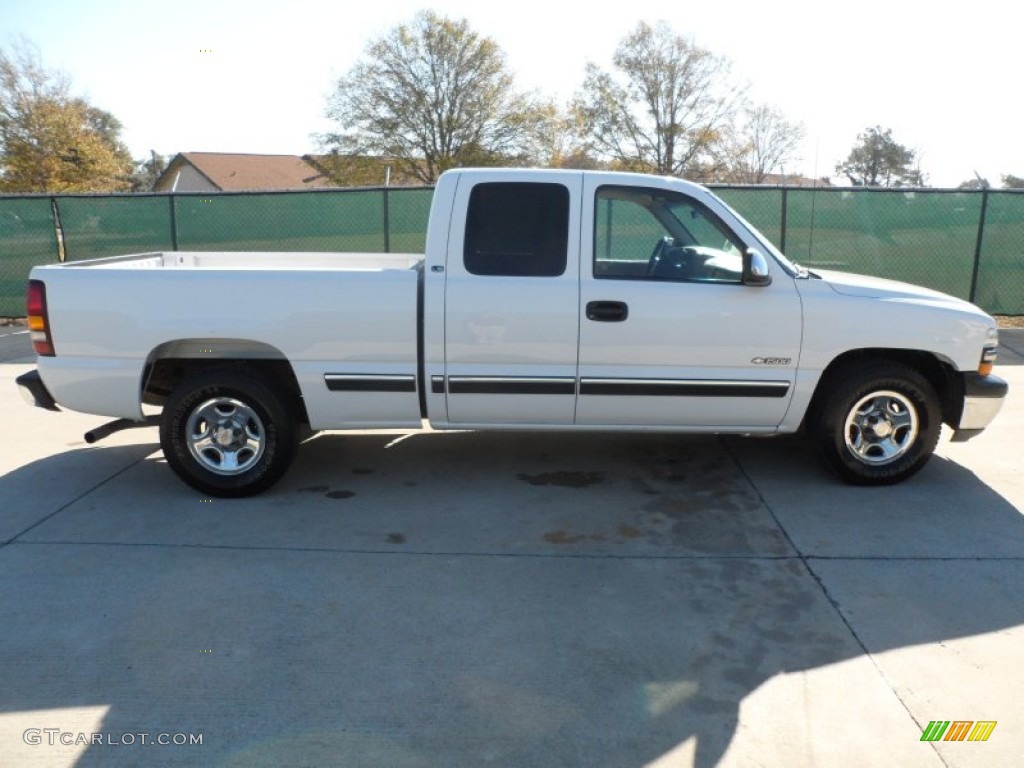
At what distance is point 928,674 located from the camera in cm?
329

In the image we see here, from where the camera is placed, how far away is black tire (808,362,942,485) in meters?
5.17

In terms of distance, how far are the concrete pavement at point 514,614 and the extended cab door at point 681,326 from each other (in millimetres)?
582

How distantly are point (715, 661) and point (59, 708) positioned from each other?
8.14ft

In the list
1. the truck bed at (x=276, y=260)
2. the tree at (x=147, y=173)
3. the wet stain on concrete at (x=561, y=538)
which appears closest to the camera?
the wet stain on concrete at (x=561, y=538)

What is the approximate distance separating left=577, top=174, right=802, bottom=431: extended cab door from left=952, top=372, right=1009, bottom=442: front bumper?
44.7 inches

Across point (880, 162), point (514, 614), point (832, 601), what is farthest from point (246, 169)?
point (832, 601)

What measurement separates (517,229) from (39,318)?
286 centimetres

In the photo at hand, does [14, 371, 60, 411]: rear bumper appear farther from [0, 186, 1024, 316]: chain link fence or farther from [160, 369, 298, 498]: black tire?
[0, 186, 1024, 316]: chain link fence

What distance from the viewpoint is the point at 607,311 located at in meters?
4.93

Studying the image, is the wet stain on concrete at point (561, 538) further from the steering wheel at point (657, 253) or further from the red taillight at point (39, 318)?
the red taillight at point (39, 318)

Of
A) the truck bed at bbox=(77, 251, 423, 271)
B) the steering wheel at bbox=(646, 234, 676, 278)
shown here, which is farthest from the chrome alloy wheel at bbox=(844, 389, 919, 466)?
the truck bed at bbox=(77, 251, 423, 271)

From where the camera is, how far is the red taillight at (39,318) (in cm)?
490

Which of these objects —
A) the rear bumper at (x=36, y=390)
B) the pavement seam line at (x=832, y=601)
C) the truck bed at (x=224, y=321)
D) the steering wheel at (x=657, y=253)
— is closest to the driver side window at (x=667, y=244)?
the steering wheel at (x=657, y=253)

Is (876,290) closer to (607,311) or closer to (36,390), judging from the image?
(607,311)
